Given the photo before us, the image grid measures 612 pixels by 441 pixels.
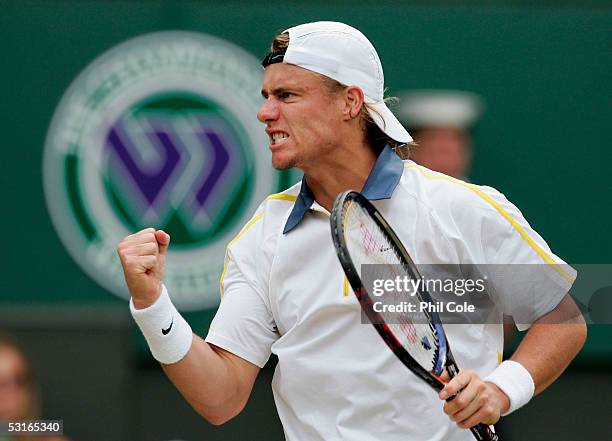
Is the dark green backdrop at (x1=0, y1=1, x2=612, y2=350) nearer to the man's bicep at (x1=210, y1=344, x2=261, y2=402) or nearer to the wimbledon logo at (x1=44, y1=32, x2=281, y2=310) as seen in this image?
the wimbledon logo at (x1=44, y1=32, x2=281, y2=310)

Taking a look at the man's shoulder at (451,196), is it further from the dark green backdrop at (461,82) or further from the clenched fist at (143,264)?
the dark green backdrop at (461,82)

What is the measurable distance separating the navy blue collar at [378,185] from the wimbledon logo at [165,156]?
6.58 ft

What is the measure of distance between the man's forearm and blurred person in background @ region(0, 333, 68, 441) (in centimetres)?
209

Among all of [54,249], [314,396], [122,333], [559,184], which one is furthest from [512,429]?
[314,396]

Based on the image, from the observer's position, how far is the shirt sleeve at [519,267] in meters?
3.15

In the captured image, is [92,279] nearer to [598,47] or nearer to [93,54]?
[93,54]

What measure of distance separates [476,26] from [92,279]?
1819 mm

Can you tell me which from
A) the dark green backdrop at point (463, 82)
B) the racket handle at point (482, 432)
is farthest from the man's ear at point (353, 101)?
the dark green backdrop at point (463, 82)

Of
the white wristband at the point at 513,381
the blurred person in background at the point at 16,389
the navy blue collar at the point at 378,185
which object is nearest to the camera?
the white wristband at the point at 513,381

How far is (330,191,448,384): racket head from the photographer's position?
284 centimetres

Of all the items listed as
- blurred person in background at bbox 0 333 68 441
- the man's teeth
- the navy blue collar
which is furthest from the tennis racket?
blurred person in background at bbox 0 333 68 441

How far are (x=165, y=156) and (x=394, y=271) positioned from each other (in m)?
2.35

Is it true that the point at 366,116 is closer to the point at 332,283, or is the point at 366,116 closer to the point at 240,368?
the point at 332,283

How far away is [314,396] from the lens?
312cm
